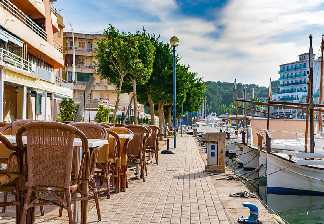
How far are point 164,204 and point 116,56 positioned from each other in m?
25.8

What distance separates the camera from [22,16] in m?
33.5

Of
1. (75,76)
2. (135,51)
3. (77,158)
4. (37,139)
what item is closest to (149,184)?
(77,158)

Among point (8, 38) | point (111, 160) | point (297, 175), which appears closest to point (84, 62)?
point (8, 38)

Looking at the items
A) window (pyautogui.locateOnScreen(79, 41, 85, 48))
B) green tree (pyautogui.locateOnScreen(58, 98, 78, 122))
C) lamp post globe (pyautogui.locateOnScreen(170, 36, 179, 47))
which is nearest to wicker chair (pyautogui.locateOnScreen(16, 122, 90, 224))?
lamp post globe (pyautogui.locateOnScreen(170, 36, 179, 47))

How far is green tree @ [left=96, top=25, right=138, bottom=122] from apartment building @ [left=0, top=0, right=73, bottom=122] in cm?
438

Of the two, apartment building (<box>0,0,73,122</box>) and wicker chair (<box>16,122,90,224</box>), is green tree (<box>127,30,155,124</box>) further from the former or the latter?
wicker chair (<box>16,122,90,224</box>)

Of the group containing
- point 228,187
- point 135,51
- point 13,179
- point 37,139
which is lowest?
point 228,187

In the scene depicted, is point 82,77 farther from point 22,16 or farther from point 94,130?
point 94,130

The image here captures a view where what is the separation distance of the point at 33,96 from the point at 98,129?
103 ft

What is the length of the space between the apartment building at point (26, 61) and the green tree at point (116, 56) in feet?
14.4

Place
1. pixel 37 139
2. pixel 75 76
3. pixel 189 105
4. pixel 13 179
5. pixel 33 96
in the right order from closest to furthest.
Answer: pixel 37 139, pixel 13 179, pixel 33 96, pixel 189 105, pixel 75 76

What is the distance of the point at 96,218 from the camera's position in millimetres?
6738

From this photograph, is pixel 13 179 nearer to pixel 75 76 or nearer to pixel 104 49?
pixel 104 49

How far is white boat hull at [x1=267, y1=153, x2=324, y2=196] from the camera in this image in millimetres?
17016
